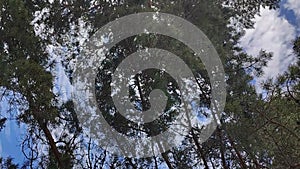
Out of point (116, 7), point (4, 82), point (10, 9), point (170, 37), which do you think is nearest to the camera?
point (4, 82)

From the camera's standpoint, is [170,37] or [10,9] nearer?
[10,9]

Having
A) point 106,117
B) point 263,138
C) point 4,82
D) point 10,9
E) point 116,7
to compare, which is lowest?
point 263,138

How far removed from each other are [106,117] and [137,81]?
797mm

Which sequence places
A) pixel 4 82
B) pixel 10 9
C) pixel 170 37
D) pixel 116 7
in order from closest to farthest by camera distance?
pixel 4 82, pixel 10 9, pixel 170 37, pixel 116 7

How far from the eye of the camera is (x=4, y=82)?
4305mm

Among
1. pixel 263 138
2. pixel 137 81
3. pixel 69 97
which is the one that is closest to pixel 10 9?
pixel 69 97

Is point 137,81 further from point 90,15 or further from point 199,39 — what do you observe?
point 90,15

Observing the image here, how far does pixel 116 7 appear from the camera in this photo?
5988 millimetres

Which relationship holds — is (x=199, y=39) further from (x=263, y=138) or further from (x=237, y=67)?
(x=263, y=138)

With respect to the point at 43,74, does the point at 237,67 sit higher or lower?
higher

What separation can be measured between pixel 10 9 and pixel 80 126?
2.31 meters

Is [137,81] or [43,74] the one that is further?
[137,81]

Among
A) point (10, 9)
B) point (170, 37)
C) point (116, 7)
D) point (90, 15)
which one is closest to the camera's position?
point (10, 9)

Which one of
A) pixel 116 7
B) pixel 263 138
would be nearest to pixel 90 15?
pixel 116 7
